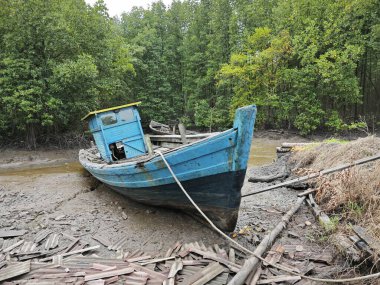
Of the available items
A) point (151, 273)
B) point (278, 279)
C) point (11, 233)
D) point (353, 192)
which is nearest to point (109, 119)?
point (11, 233)

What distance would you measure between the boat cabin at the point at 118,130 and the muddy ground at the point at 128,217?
1524 mm

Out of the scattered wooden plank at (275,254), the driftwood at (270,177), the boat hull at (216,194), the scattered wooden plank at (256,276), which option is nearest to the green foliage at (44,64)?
the driftwood at (270,177)

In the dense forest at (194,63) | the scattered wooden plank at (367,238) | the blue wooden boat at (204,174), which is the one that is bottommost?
the scattered wooden plank at (367,238)

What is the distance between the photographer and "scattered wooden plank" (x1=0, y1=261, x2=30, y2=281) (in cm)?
435

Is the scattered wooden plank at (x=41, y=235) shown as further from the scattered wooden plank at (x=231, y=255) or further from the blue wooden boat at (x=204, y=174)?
the scattered wooden plank at (x=231, y=255)

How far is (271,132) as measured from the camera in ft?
81.4

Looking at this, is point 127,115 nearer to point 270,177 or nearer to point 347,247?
point 270,177

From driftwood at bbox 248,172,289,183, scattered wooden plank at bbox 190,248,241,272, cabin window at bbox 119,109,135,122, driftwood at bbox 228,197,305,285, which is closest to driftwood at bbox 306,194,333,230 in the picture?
driftwood at bbox 228,197,305,285

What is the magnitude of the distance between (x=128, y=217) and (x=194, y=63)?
28380 mm

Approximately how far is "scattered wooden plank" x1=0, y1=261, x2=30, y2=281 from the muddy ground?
123 cm

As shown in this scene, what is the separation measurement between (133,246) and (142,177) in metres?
1.49

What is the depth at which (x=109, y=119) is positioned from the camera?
28.4 feet

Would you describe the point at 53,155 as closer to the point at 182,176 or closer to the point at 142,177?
the point at 142,177

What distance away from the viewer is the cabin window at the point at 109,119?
860 cm
